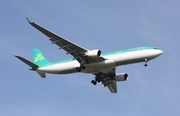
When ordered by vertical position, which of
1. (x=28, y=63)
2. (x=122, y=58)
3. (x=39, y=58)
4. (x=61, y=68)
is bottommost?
(x=61, y=68)

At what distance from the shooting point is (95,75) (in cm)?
6588

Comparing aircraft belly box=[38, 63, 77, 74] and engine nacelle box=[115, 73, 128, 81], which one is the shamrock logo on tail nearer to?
aircraft belly box=[38, 63, 77, 74]

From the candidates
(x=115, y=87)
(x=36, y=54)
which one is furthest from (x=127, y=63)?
(x=36, y=54)

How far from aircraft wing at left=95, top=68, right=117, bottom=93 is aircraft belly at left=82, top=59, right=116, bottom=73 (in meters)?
5.87

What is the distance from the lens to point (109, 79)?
6700 centimetres

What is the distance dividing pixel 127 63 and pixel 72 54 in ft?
27.8

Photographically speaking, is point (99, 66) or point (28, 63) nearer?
point (99, 66)

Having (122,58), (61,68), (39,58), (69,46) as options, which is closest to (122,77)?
(122,58)

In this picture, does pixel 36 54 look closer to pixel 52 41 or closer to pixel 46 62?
pixel 46 62

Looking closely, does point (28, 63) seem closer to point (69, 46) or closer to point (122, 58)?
point (69, 46)

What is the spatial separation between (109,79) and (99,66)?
9698 mm

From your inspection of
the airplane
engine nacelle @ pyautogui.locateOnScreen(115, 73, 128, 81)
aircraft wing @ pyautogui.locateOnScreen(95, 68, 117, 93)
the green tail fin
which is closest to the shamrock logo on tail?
the green tail fin

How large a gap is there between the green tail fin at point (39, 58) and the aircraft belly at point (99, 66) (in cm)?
990

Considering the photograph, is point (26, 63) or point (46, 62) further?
point (46, 62)
